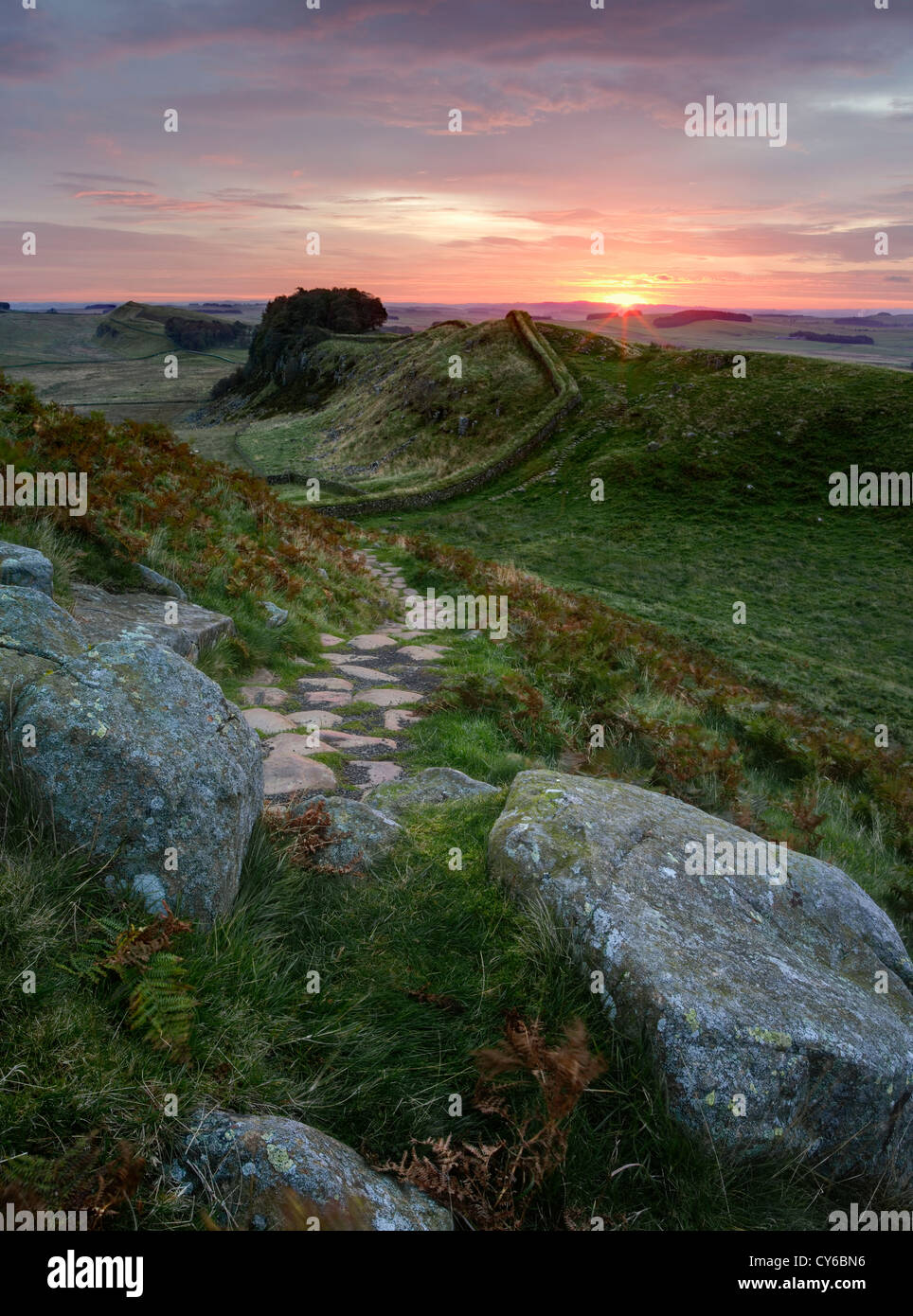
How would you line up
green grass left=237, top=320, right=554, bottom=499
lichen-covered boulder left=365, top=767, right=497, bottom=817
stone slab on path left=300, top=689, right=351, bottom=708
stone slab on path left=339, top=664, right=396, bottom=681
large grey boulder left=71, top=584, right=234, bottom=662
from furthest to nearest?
green grass left=237, top=320, right=554, bottom=499 < stone slab on path left=339, top=664, right=396, bottom=681 < stone slab on path left=300, top=689, right=351, bottom=708 < large grey boulder left=71, top=584, right=234, bottom=662 < lichen-covered boulder left=365, top=767, right=497, bottom=817

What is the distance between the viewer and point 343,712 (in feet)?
25.7

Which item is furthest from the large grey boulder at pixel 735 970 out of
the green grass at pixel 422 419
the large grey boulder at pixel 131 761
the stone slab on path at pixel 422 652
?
the green grass at pixel 422 419

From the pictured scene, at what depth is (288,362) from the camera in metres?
109

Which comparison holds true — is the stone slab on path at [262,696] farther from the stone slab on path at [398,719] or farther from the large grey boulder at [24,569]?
the large grey boulder at [24,569]

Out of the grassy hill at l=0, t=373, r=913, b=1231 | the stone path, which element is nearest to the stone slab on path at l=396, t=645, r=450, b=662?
the stone path

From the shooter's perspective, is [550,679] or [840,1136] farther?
[550,679]

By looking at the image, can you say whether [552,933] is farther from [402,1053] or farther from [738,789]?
[738,789]

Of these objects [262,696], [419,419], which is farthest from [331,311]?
[262,696]

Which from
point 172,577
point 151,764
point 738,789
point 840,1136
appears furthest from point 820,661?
point 151,764

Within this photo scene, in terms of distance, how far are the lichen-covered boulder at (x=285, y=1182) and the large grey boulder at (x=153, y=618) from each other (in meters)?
3.86

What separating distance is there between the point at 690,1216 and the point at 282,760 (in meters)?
4.11

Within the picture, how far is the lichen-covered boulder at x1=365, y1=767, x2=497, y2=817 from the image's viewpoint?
5.34 m

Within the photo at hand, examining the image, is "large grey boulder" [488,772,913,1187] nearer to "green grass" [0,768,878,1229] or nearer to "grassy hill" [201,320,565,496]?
"green grass" [0,768,878,1229]

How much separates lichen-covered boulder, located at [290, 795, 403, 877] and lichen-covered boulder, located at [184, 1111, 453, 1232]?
1.66 m
